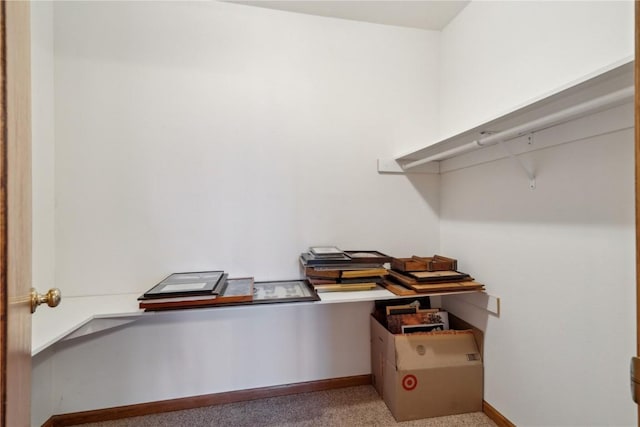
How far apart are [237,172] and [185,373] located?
108 centimetres

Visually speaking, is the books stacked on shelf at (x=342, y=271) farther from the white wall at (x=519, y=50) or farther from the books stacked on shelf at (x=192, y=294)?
the white wall at (x=519, y=50)

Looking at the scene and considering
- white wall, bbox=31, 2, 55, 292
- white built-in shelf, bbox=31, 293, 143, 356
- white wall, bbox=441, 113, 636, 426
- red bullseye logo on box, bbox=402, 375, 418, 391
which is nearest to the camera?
white wall, bbox=441, 113, 636, 426

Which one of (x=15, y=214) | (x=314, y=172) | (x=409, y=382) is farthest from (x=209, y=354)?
(x=15, y=214)

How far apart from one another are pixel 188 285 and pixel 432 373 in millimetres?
1199

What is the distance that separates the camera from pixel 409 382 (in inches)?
53.1

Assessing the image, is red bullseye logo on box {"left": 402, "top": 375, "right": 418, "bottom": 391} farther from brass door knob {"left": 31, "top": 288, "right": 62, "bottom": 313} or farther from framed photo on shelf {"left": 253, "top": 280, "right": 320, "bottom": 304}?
brass door knob {"left": 31, "top": 288, "right": 62, "bottom": 313}

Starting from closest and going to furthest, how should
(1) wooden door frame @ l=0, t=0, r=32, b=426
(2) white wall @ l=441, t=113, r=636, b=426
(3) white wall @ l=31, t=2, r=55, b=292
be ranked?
(1) wooden door frame @ l=0, t=0, r=32, b=426 → (2) white wall @ l=441, t=113, r=636, b=426 → (3) white wall @ l=31, t=2, r=55, b=292

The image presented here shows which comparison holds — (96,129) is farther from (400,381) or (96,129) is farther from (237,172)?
(400,381)

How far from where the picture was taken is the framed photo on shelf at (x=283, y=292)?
1.23m

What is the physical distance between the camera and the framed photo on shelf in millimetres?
1227

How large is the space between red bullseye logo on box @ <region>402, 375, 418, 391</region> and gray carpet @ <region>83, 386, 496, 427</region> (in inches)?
6.6

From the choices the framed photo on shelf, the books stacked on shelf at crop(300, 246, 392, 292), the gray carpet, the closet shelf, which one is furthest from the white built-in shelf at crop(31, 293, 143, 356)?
the closet shelf

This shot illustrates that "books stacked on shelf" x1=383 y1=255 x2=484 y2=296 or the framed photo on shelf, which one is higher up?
"books stacked on shelf" x1=383 y1=255 x2=484 y2=296

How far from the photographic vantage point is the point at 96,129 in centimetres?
139
